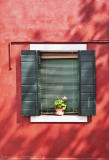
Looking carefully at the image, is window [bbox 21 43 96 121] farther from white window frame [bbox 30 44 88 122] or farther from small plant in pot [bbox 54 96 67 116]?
small plant in pot [bbox 54 96 67 116]

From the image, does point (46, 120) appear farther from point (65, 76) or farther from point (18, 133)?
point (65, 76)

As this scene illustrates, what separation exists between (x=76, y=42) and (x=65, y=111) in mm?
1558

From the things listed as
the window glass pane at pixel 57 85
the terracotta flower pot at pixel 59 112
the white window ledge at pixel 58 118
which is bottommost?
the white window ledge at pixel 58 118

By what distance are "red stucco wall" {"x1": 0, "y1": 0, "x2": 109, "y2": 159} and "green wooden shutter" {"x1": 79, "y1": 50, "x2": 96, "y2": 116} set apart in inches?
6.0

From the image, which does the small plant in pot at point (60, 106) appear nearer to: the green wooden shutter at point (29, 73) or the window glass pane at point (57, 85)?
the window glass pane at point (57, 85)

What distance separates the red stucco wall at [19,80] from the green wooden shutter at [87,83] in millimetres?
152

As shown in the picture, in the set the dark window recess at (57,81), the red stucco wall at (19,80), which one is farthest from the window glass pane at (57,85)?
the red stucco wall at (19,80)

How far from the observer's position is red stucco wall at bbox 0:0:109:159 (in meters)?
6.11

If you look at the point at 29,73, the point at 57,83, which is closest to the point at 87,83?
the point at 57,83

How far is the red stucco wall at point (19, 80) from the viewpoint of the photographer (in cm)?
611

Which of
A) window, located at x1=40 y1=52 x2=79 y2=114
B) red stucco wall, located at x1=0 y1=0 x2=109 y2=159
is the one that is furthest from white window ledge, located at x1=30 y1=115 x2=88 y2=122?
window, located at x1=40 y1=52 x2=79 y2=114

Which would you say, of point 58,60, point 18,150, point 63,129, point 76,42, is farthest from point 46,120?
point 76,42

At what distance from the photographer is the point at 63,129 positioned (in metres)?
6.12

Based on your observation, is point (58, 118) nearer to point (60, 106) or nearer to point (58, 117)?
point (58, 117)
